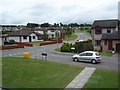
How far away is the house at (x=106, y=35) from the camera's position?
1171 inches

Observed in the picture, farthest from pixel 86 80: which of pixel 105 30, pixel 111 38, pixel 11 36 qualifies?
pixel 11 36

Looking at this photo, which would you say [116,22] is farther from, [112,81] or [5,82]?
[5,82]

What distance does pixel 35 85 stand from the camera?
31.8 ft

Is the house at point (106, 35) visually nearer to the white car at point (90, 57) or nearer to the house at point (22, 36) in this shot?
the white car at point (90, 57)

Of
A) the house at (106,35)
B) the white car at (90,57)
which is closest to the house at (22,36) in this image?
the house at (106,35)

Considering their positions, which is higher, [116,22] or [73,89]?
[116,22]

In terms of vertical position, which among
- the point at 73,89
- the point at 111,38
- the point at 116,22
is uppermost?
the point at 116,22

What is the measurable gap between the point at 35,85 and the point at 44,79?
4.20 ft

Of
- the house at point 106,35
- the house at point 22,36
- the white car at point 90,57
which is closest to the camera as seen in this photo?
the white car at point 90,57

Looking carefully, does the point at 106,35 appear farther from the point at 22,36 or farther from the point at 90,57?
the point at 22,36

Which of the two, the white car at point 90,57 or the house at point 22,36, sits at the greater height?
the house at point 22,36

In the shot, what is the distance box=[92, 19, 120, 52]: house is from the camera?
29.8 meters

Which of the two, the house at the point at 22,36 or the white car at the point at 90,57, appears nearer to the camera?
the white car at the point at 90,57

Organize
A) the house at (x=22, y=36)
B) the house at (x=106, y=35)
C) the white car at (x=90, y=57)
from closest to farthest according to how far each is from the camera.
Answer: the white car at (x=90, y=57)
the house at (x=106, y=35)
the house at (x=22, y=36)
